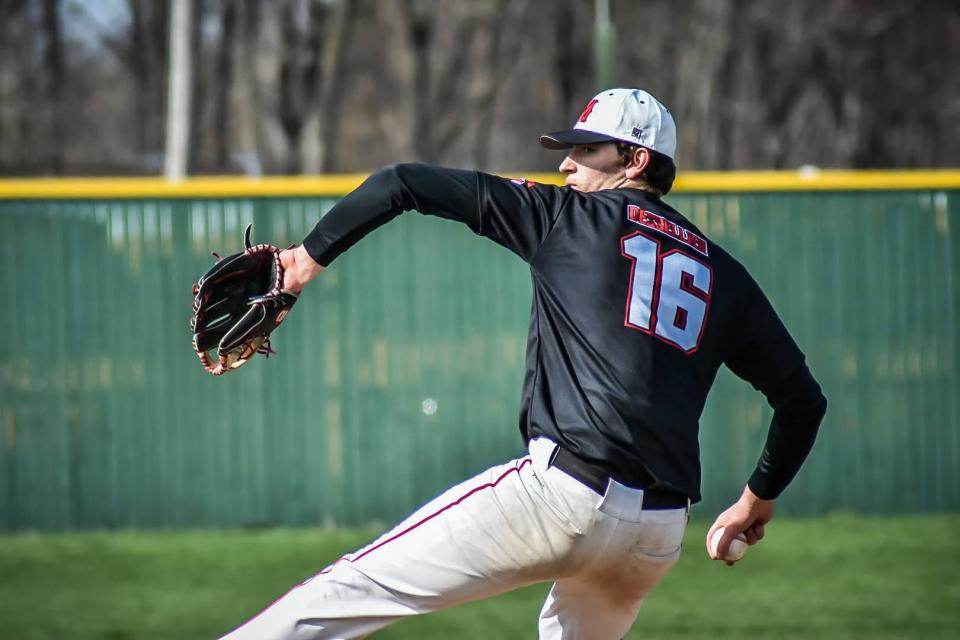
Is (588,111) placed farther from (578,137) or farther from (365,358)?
(365,358)

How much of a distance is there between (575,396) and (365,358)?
5074mm

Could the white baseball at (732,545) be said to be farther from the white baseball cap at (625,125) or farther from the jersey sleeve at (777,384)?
the white baseball cap at (625,125)

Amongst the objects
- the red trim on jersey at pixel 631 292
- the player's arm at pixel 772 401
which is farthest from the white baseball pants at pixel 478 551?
the player's arm at pixel 772 401

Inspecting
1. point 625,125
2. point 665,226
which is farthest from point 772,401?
point 625,125

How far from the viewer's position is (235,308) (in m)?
3.54

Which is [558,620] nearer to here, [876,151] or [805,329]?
[805,329]

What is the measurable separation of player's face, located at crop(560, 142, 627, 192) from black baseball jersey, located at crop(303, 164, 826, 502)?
0.13m

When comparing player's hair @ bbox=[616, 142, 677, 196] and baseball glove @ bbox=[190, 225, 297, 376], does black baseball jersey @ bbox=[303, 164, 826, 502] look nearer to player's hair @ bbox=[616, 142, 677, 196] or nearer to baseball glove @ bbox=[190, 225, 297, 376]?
player's hair @ bbox=[616, 142, 677, 196]

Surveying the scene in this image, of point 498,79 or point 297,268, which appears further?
point 498,79

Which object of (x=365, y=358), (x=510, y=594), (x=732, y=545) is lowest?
(x=510, y=594)

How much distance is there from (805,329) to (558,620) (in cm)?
521

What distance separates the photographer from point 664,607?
6266mm

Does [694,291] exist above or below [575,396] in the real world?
above

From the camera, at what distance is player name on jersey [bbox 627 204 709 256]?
133 inches
